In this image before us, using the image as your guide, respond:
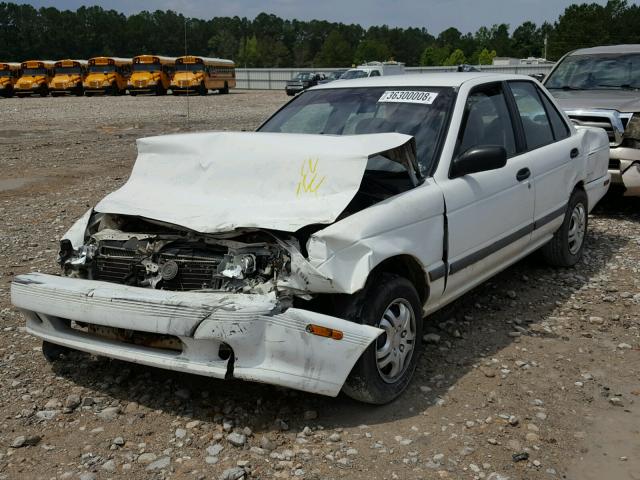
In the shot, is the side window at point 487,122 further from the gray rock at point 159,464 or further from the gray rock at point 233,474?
the gray rock at point 159,464

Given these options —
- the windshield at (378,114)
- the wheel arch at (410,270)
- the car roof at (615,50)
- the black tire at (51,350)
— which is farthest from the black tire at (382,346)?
the car roof at (615,50)

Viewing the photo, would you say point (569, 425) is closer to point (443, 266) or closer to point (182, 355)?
point (443, 266)

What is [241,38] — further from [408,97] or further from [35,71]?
[408,97]

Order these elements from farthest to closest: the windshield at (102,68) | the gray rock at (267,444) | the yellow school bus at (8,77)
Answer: the yellow school bus at (8,77) < the windshield at (102,68) < the gray rock at (267,444)

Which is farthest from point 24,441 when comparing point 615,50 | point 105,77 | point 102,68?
point 102,68

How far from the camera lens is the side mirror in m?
4.26

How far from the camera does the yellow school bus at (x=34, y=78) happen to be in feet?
133

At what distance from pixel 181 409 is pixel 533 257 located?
3826mm

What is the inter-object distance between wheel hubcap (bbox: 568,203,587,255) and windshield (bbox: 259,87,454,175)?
2.16 metres

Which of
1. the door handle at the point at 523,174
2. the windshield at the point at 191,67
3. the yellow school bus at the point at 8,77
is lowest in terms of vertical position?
the yellow school bus at the point at 8,77

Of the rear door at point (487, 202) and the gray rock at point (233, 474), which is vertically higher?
the rear door at point (487, 202)

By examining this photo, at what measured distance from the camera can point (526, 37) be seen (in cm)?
11994

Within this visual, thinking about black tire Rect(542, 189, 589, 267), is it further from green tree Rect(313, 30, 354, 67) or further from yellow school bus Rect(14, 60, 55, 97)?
green tree Rect(313, 30, 354, 67)

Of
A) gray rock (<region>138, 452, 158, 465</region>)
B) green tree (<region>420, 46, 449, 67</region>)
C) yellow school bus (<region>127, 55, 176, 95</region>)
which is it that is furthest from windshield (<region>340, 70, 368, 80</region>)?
green tree (<region>420, 46, 449, 67</region>)
